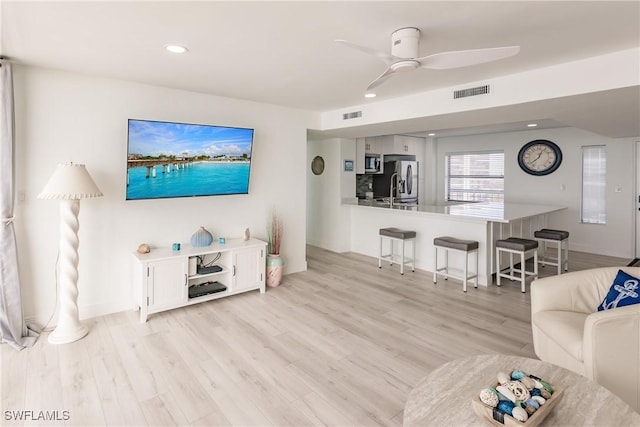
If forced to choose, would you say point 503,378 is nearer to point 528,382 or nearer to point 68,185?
point 528,382

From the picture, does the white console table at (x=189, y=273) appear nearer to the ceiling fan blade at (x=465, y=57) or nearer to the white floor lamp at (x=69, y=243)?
the white floor lamp at (x=69, y=243)

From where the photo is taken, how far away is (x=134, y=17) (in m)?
2.17

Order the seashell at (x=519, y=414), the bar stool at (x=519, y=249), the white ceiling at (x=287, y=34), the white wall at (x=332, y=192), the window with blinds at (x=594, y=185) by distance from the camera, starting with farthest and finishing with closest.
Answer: the white wall at (x=332, y=192)
the window with blinds at (x=594, y=185)
the bar stool at (x=519, y=249)
the white ceiling at (x=287, y=34)
the seashell at (x=519, y=414)

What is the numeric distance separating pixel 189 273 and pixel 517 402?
128 inches

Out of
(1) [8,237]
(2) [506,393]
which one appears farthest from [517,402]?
(1) [8,237]

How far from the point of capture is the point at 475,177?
8.09 m

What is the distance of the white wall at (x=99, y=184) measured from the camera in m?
3.15

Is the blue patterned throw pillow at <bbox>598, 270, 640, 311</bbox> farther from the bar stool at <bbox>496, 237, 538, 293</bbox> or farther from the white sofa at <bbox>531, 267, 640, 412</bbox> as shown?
the bar stool at <bbox>496, 237, 538, 293</bbox>

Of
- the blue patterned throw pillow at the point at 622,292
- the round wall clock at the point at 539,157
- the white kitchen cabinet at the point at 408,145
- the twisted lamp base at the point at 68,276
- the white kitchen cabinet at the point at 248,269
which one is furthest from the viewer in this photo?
the white kitchen cabinet at the point at 408,145

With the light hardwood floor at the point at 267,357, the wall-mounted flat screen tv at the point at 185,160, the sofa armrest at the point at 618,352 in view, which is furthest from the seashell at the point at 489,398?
the wall-mounted flat screen tv at the point at 185,160

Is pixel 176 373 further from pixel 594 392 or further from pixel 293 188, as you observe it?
pixel 293 188

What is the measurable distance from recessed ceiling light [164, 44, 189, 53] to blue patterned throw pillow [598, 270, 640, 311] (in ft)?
11.9

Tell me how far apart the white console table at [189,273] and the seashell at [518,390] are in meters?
3.11

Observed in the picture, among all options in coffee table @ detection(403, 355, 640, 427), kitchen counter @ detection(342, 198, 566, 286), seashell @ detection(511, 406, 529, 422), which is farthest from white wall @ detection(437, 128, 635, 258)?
seashell @ detection(511, 406, 529, 422)
